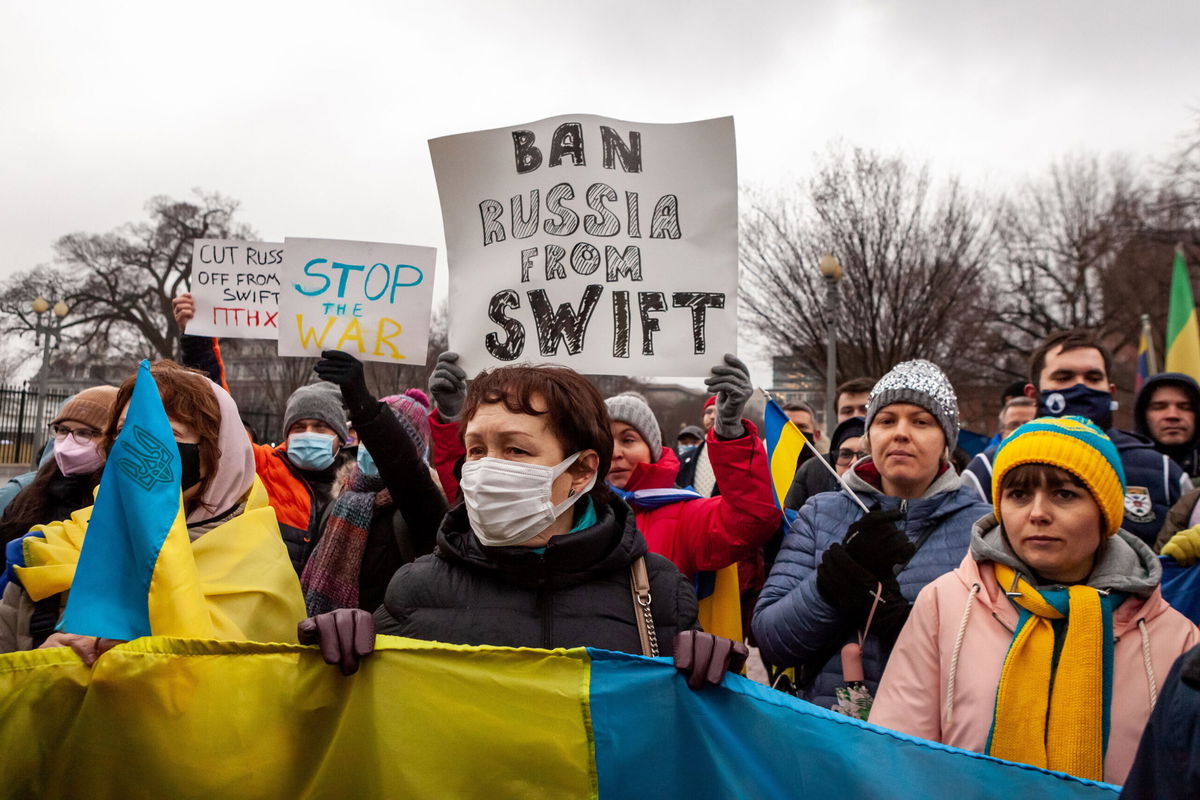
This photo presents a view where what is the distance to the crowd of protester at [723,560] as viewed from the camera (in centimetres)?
221

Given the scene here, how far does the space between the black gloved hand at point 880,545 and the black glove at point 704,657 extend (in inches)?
29.8

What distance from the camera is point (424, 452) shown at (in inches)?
142

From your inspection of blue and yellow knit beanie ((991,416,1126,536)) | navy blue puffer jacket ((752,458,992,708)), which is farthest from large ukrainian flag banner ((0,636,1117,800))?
blue and yellow knit beanie ((991,416,1126,536))

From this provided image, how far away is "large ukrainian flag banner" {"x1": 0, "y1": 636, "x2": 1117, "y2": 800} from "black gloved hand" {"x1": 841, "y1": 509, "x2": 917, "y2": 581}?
725 mm

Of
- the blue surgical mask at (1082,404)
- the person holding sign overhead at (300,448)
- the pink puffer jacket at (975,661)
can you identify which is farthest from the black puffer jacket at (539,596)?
the blue surgical mask at (1082,404)

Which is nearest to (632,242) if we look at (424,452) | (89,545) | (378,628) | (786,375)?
(424,452)

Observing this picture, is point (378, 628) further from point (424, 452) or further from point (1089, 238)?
point (1089, 238)

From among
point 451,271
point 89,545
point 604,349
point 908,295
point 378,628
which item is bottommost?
point 378,628

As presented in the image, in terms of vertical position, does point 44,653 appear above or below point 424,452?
below

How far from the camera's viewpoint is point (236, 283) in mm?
4844

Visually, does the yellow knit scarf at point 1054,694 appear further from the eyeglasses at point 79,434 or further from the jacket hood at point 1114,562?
the eyeglasses at point 79,434

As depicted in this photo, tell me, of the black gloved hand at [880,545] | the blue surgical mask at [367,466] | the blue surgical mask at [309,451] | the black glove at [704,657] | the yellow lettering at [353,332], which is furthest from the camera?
the blue surgical mask at [309,451]

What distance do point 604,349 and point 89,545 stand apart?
189 cm

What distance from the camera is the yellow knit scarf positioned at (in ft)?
6.97
